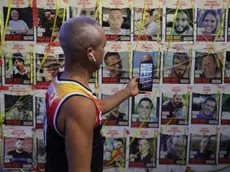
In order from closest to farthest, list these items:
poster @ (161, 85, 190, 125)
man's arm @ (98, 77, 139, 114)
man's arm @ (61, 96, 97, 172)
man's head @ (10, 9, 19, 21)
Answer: man's arm @ (61, 96, 97, 172), man's arm @ (98, 77, 139, 114), man's head @ (10, 9, 19, 21), poster @ (161, 85, 190, 125)

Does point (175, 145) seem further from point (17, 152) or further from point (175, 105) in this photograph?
point (17, 152)

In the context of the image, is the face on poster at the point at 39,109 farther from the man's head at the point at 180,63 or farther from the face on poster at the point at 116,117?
the man's head at the point at 180,63

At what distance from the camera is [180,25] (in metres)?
2.29

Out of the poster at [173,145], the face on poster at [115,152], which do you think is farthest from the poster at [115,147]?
the poster at [173,145]

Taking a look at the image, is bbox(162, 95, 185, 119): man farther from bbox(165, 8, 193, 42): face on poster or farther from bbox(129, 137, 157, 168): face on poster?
bbox(165, 8, 193, 42): face on poster

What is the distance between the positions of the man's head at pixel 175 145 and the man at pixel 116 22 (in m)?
0.93

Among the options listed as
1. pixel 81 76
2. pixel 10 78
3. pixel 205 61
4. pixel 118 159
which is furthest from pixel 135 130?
pixel 81 76

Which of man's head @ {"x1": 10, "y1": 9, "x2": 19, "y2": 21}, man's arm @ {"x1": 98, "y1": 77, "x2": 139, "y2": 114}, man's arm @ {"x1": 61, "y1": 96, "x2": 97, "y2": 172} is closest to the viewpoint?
man's arm @ {"x1": 61, "y1": 96, "x2": 97, "y2": 172}

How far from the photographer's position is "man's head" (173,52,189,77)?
2.33 metres

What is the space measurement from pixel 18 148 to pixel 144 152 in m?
1.01

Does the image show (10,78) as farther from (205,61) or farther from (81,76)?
(205,61)

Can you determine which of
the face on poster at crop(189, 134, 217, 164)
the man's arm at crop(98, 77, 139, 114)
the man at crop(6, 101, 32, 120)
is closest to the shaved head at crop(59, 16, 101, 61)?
the man's arm at crop(98, 77, 139, 114)

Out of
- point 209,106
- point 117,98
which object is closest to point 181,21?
point 209,106

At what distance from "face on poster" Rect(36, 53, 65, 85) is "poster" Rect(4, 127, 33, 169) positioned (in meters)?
0.42
